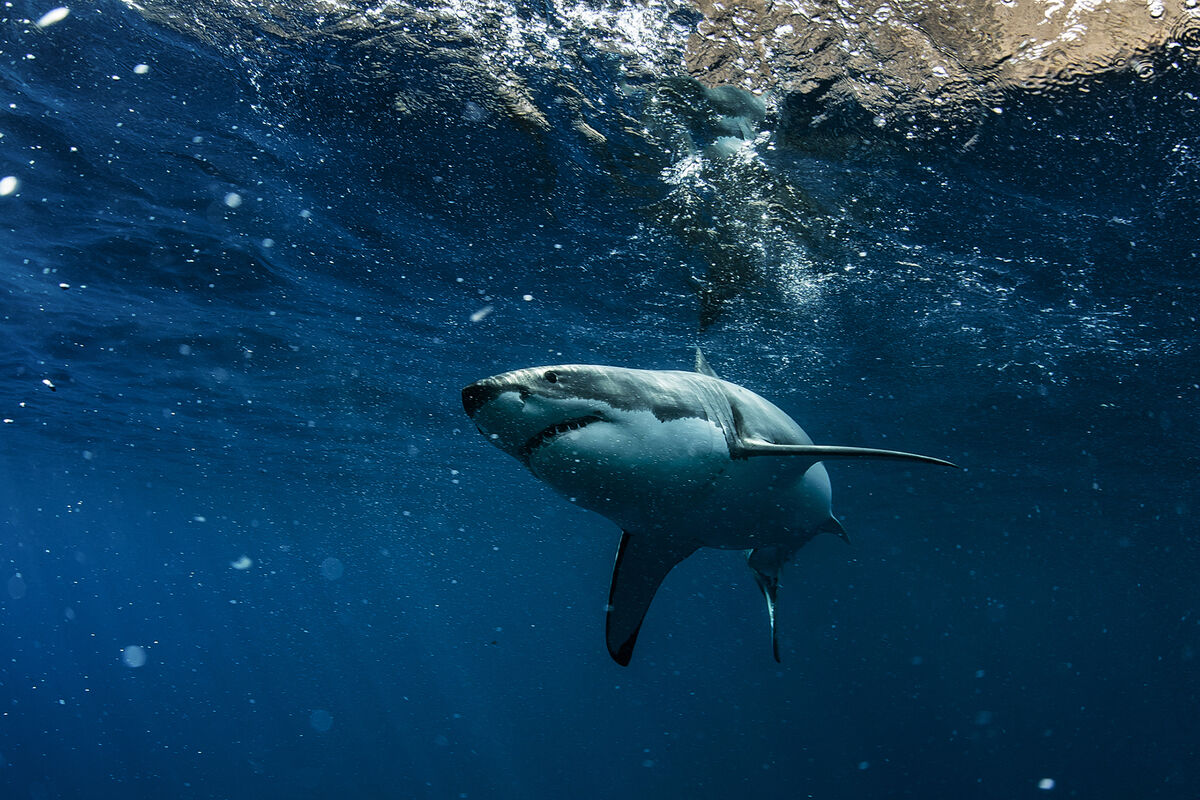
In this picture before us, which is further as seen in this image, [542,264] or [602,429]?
[542,264]

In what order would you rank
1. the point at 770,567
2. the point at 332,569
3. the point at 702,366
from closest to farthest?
1. the point at 702,366
2. the point at 770,567
3. the point at 332,569

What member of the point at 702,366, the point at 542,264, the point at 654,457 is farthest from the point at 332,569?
the point at 654,457

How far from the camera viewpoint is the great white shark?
110 inches

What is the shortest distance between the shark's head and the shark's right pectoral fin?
0.75m

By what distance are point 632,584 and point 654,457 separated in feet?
5.24

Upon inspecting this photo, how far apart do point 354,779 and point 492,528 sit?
3393 centimetres

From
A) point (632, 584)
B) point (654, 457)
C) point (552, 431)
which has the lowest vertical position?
point (632, 584)

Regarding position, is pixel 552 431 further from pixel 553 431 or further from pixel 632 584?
pixel 632 584

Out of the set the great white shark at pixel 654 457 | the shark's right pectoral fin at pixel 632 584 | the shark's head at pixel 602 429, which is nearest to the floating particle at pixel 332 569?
the shark's right pectoral fin at pixel 632 584

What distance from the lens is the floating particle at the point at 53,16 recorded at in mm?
6363

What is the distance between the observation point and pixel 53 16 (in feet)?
21.1

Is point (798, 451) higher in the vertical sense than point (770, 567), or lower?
higher

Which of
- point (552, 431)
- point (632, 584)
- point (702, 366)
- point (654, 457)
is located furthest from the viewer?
point (702, 366)

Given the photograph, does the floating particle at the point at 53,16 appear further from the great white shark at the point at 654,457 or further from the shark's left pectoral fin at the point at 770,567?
the shark's left pectoral fin at the point at 770,567
